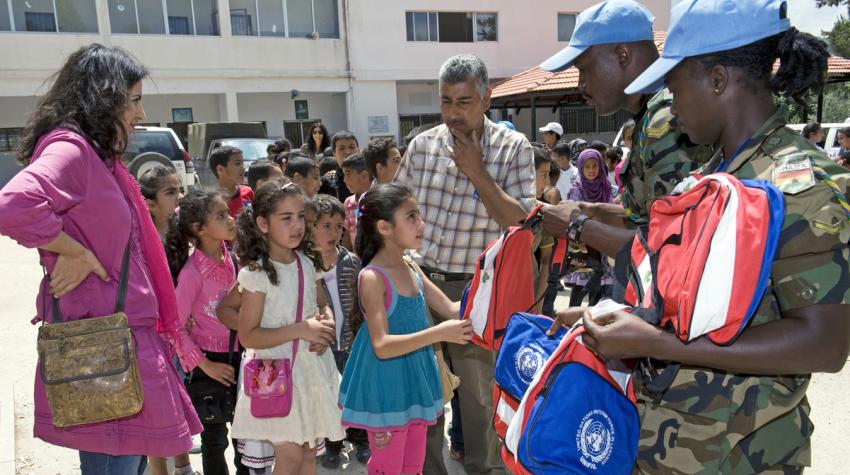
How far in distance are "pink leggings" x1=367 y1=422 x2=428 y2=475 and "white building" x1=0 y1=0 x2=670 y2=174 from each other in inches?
756

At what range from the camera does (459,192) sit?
10.6 ft

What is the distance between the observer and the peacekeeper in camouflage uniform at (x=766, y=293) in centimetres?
127

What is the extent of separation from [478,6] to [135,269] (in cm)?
2295

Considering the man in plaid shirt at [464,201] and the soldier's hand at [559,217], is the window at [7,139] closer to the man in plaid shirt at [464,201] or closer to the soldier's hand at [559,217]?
the man in plaid shirt at [464,201]

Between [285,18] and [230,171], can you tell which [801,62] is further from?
[285,18]

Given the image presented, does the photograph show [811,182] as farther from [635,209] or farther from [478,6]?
[478,6]

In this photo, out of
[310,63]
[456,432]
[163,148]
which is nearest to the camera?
[456,432]

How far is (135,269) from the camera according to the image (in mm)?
2162

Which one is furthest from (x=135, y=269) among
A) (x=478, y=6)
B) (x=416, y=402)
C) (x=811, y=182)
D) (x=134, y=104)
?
(x=478, y=6)

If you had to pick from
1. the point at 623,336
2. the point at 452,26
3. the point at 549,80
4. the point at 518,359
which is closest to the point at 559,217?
the point at 518,359

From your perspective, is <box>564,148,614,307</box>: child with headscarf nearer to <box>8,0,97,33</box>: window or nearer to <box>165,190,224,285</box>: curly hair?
<box>165,190,224,285</box>: curly hair

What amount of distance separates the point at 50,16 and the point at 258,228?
21.2 metres

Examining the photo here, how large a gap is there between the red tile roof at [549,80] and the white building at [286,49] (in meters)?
3.33

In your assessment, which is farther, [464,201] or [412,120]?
[412,120]
